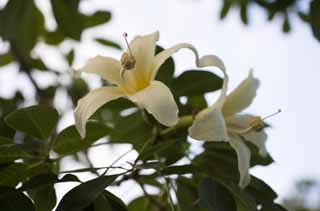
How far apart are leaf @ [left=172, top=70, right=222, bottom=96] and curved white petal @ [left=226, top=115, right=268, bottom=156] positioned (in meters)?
0.14

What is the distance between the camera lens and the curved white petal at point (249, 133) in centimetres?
110

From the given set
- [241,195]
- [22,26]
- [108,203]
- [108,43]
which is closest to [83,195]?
[108,203]

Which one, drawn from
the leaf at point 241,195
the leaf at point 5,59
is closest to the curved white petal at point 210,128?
the leaf at point 241,195

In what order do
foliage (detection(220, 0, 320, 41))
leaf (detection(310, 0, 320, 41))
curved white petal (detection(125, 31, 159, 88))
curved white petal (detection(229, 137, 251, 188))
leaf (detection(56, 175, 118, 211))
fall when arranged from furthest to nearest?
foliage (detection(220, 0, 320, 41)) < leaf (detection(310, 0, 320, 41)) < curved white petal (detection(125, 31, 159, 88)) < curved white petal (detection(229, 137, 251, 188)) < leaf (detection(56, 175, 118, 211))

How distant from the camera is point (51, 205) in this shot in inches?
36.6

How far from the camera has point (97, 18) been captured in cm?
184

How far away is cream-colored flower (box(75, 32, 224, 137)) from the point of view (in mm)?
913

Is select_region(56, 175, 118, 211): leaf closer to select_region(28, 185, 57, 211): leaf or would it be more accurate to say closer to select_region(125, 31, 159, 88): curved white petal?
select_region(28, 185, 57, 211): leaf

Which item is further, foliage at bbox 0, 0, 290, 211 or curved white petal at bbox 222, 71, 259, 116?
curved white petal at bbox 222, 71, 259, 116

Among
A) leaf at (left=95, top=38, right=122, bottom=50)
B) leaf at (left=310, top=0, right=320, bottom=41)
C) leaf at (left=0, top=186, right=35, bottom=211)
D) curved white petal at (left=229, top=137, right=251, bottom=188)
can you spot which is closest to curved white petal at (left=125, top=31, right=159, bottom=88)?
curved white petal at (left=229, top=137, right=251, bottom=188)

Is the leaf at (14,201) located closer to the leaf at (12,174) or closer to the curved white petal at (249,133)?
the leaf at (12,174)

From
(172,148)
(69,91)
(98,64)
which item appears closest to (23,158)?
(98,64)

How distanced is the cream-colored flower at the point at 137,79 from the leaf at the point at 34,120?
0.07m

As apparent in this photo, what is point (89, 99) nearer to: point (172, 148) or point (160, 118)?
point (160, 118)
